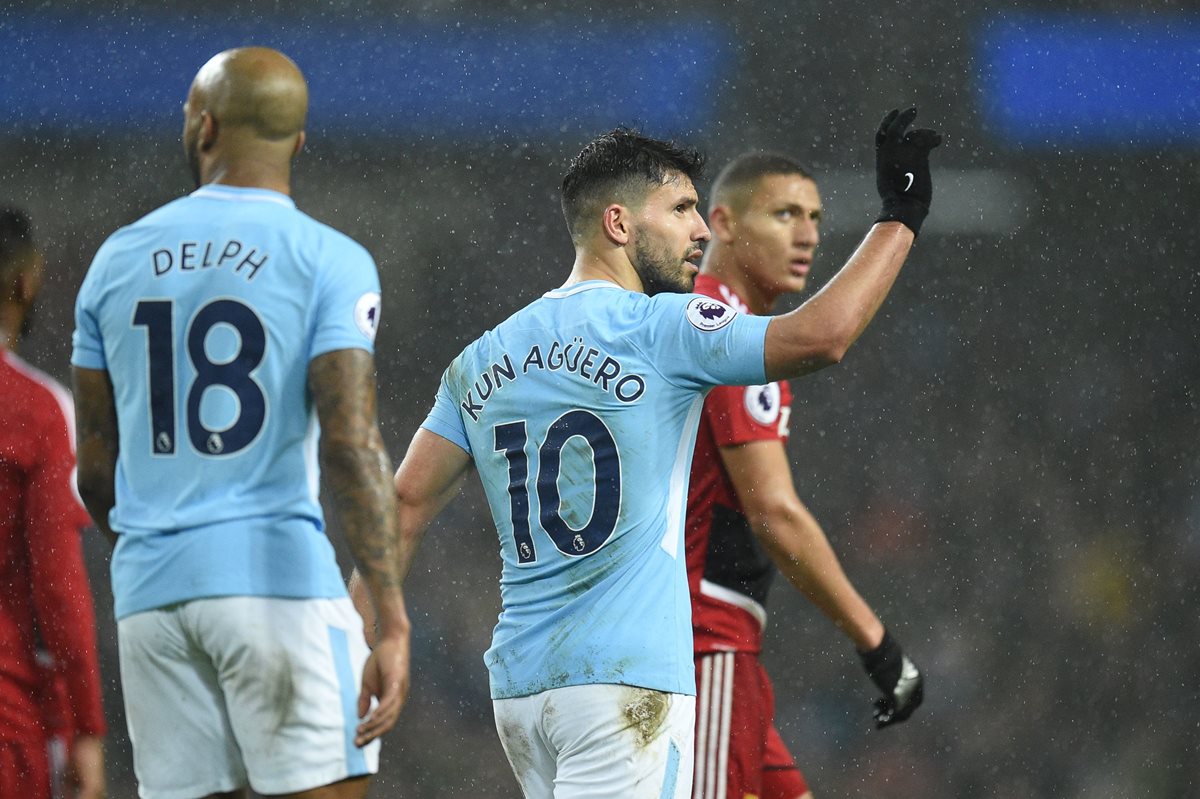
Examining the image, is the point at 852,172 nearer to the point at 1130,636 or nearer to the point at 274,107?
the point at 1130,636

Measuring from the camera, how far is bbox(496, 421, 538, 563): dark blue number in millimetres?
2938

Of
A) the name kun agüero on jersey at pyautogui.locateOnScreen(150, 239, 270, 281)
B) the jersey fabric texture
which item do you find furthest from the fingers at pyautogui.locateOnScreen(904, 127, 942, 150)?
the jersey fabric texture

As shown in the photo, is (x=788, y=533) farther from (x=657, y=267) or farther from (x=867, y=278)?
(x=867, y=278)

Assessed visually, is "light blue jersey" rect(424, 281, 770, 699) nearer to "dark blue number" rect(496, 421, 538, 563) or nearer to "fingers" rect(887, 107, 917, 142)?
"dark blue number" rect(496, 421, 538, 563)

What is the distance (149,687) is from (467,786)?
7008 mm

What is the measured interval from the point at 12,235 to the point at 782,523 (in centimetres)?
204

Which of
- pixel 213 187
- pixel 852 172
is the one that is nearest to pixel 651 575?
pixel 213 187

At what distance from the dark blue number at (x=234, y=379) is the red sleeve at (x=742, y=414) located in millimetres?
1568

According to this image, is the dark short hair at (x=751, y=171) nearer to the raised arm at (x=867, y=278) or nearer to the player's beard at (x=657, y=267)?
the player's beard at (x=657, y=267)

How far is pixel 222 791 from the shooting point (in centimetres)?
237

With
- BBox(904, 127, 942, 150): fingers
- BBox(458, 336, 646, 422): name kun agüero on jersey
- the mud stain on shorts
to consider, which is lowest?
the mud stain on shorts

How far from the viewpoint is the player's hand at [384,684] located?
230 centimetres

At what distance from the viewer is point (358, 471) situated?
7.75ft

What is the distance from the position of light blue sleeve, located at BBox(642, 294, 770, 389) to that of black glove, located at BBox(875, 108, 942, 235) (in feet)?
1.18
